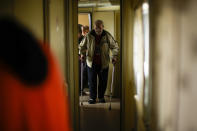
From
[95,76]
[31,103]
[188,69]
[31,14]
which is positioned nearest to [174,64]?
[188,69]

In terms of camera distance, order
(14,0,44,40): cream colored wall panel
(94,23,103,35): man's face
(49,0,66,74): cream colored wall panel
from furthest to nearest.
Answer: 1. (94,23,103,35): man's face
2. (49,0,66,74): cream colored wall panel
3. (14,0,44,40): cream colored wall panel

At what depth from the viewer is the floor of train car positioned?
12.1 ft

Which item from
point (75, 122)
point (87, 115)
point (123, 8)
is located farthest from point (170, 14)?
point (87, 115)

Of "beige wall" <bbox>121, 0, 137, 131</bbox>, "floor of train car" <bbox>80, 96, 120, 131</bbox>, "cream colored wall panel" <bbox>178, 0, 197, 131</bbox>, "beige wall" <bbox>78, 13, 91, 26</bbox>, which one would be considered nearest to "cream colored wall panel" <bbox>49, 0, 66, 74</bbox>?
"beige wall" <bbox>121, 0, 137, 131</bbox>

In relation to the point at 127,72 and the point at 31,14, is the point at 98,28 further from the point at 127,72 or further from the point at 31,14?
the point at 31,14

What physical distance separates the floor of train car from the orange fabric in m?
2.93

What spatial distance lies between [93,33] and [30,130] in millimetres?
3890

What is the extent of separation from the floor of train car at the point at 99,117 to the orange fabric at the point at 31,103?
2.93 m

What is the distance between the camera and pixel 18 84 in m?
0.72

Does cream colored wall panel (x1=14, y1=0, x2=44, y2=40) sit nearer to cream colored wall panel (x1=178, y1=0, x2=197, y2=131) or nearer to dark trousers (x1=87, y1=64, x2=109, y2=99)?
cream colored wall panel (x1=178, y1=0, x2=197, y2=131)

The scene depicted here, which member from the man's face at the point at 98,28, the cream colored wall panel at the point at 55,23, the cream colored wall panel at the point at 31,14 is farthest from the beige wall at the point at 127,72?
the man's face at the point at 98,28

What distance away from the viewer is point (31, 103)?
2.39 feet

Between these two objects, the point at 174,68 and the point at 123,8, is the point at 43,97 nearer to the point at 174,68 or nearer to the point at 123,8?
the point at 174,68

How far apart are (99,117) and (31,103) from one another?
141 inches
